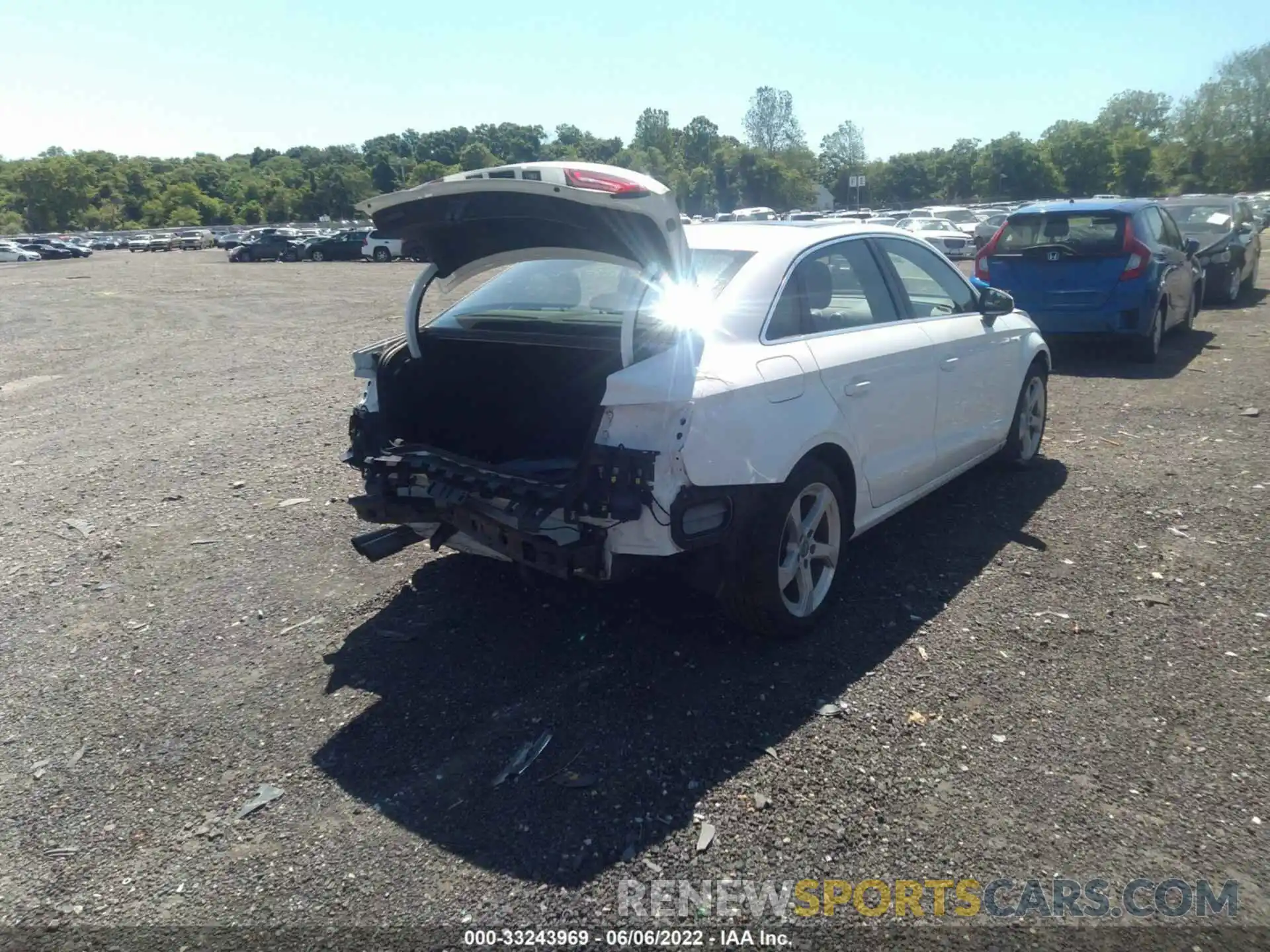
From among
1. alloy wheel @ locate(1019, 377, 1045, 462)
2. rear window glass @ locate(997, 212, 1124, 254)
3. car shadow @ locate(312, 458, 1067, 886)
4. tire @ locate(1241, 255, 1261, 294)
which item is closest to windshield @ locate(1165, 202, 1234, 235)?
tire @ locate(1241, 255, 1261, 294)

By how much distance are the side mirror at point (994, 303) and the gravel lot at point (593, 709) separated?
1145 mm

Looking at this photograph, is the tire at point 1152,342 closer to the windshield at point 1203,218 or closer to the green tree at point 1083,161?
the windshield at point 1203,218

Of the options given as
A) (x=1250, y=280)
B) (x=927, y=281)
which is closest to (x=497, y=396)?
(x=927, y=281)

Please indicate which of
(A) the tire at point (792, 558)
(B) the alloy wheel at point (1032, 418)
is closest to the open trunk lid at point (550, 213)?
(A) the tire at point (792, 558)

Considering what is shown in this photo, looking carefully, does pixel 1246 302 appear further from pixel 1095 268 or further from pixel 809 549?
pixel 809 549

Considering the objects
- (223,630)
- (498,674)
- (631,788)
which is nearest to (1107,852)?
(631,788)

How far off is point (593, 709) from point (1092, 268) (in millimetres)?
8359

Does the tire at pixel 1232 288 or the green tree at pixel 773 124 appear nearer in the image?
the tire at pixel 1232 288

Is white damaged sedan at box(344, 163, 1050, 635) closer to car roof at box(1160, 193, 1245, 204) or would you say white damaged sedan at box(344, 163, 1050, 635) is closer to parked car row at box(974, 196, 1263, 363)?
parked car row at box(974, 196, 1263, 363)

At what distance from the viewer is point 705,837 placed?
9.76 ft

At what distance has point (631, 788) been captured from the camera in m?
3.21

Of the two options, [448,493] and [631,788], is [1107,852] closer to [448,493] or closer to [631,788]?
[631,788]

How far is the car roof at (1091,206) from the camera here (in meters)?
10.0

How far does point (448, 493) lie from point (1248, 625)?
350cm
